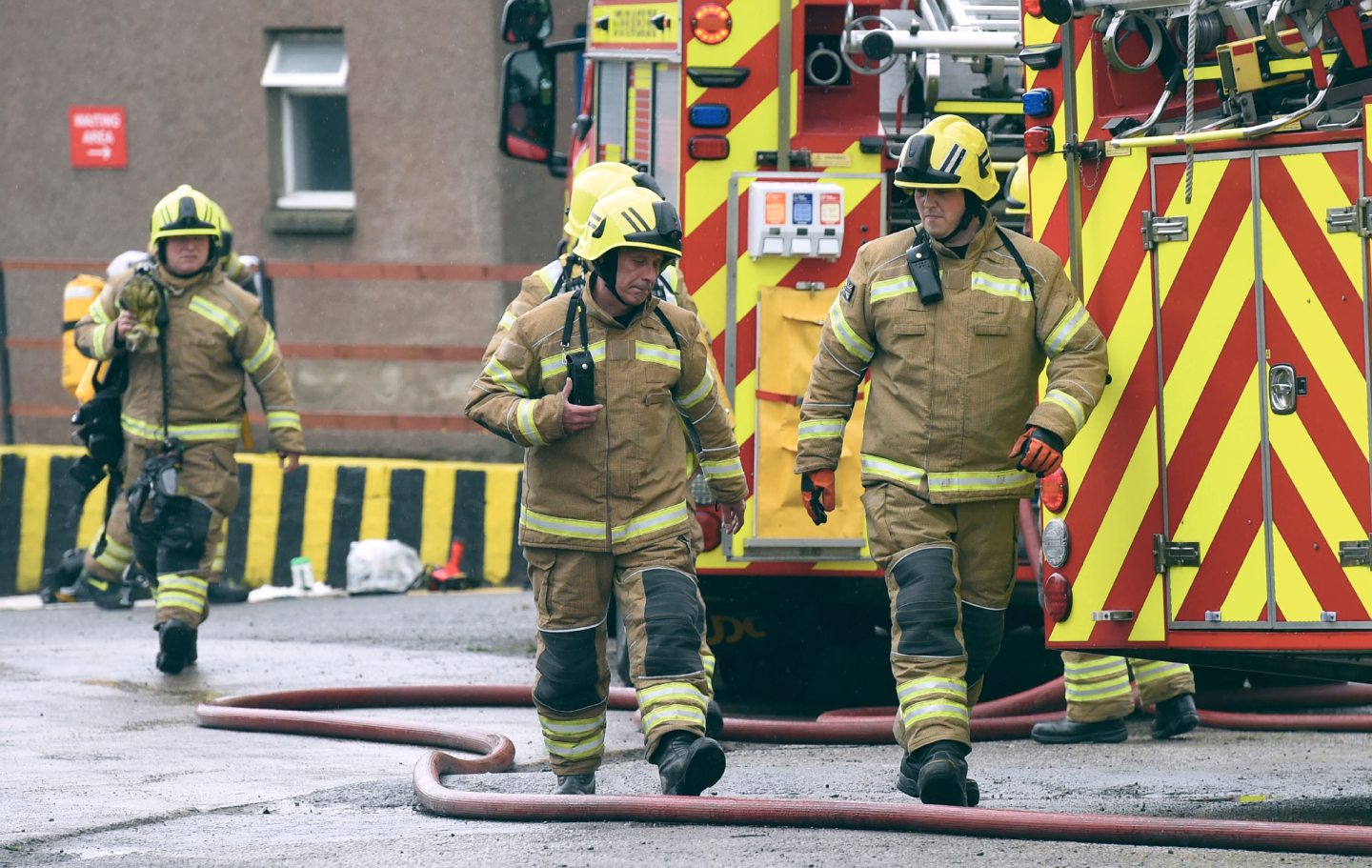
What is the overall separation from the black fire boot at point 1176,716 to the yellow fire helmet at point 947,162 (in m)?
2.10

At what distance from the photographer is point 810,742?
7.18 meters

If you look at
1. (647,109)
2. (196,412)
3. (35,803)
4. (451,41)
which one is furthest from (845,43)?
(451,41)

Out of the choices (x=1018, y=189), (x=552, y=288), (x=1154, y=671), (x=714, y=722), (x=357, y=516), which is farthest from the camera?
(x=357, y=516)

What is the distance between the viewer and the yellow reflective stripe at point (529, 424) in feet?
19.1

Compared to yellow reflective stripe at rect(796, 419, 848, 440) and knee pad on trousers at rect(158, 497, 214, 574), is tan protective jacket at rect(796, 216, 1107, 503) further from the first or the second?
knee pad on trousers at rect(158, 497, 214, 574)

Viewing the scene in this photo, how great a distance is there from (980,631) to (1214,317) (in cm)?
103

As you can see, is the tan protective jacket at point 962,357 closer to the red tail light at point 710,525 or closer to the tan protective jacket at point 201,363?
the red tail light at point 710,525

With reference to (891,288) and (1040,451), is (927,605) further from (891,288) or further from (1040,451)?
(891,288)

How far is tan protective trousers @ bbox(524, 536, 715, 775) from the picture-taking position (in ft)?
19.1

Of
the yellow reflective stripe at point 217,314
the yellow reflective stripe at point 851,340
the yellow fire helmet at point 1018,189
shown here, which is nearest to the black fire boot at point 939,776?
the yellow reflective stripe at point 851,340

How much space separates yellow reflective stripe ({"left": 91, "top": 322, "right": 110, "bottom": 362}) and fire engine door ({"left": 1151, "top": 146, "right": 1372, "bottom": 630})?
475 centimetres

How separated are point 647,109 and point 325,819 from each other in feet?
9.86

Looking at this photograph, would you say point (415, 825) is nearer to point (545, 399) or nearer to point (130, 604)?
point (545, 399)

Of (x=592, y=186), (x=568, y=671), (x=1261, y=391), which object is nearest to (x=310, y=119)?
(x=592, y=186)
